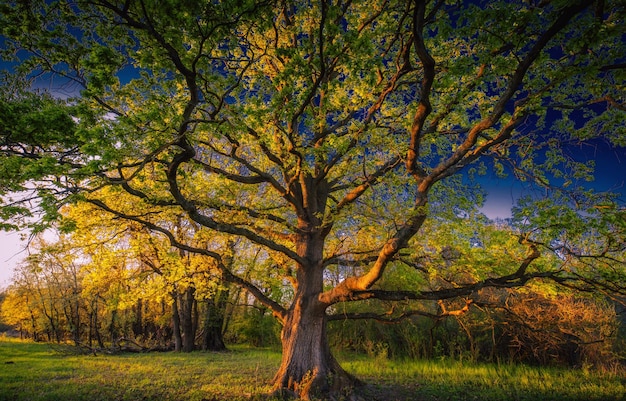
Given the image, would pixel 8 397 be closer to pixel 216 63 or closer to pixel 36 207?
pixel 36 207

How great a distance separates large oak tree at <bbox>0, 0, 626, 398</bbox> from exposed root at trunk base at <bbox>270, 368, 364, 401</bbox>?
0.14 ft

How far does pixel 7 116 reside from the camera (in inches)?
212

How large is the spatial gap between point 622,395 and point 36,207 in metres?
13.7

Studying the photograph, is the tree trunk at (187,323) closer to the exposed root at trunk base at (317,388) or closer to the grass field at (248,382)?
the grass field at (248,382)

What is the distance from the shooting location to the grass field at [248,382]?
872cm

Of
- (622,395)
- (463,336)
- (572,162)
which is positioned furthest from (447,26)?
(463,336)

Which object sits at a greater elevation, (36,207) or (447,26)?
(447,26)

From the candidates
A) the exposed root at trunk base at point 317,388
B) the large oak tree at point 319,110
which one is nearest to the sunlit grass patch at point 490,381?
the exposed root at trunk base at point 317,388

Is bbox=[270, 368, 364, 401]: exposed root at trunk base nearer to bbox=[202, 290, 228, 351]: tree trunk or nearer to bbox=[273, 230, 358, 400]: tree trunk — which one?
bbox=[273, 230, 358, 400]: tree trunk

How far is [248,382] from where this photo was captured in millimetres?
10398

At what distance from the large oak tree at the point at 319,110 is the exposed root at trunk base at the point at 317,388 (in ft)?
0.14

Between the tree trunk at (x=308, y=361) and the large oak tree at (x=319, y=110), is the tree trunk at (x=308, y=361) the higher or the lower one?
the lower one

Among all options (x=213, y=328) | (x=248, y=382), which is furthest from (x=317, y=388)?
(x=213, y=328)

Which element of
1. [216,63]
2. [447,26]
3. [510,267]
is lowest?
[510,267]
